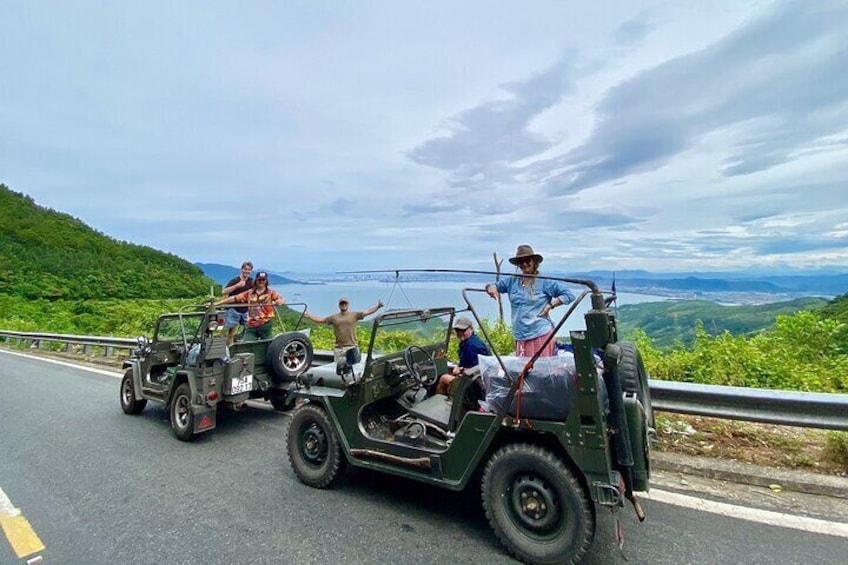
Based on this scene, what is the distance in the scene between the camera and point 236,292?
7152 mm

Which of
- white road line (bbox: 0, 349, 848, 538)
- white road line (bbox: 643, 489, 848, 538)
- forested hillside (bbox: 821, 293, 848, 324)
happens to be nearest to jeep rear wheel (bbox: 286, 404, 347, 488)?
white road line (bbox: 0, 349, 848, 538)

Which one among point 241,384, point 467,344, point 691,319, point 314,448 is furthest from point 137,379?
point 691,319

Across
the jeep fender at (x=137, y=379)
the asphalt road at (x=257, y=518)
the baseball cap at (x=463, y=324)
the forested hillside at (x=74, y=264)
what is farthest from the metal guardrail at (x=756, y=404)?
the forested hillside at (x=74, y=264)

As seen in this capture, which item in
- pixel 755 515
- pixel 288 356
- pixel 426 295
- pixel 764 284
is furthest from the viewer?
pixel 764 284

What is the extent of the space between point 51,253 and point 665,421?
254ft

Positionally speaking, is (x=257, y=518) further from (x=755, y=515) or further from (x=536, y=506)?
(x=755, y=515)

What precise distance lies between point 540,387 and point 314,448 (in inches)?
84.4

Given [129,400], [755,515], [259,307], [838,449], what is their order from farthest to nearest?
[259,307]
[129,400]
[838,449]
[755,515]

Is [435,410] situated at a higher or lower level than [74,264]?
lower

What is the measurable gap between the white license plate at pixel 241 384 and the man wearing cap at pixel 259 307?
1.17 meters

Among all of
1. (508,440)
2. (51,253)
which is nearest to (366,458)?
(508,440)

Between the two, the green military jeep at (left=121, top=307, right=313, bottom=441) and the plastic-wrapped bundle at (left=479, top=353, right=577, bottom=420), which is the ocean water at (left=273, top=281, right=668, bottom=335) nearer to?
the plastic-wrapped bundle at (left=479, top=353, right=577, bottom=420)

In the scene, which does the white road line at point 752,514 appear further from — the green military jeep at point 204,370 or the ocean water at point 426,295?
the green military jeep at point 204,370

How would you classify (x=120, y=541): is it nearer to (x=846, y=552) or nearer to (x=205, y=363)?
(x=205, y=363)
